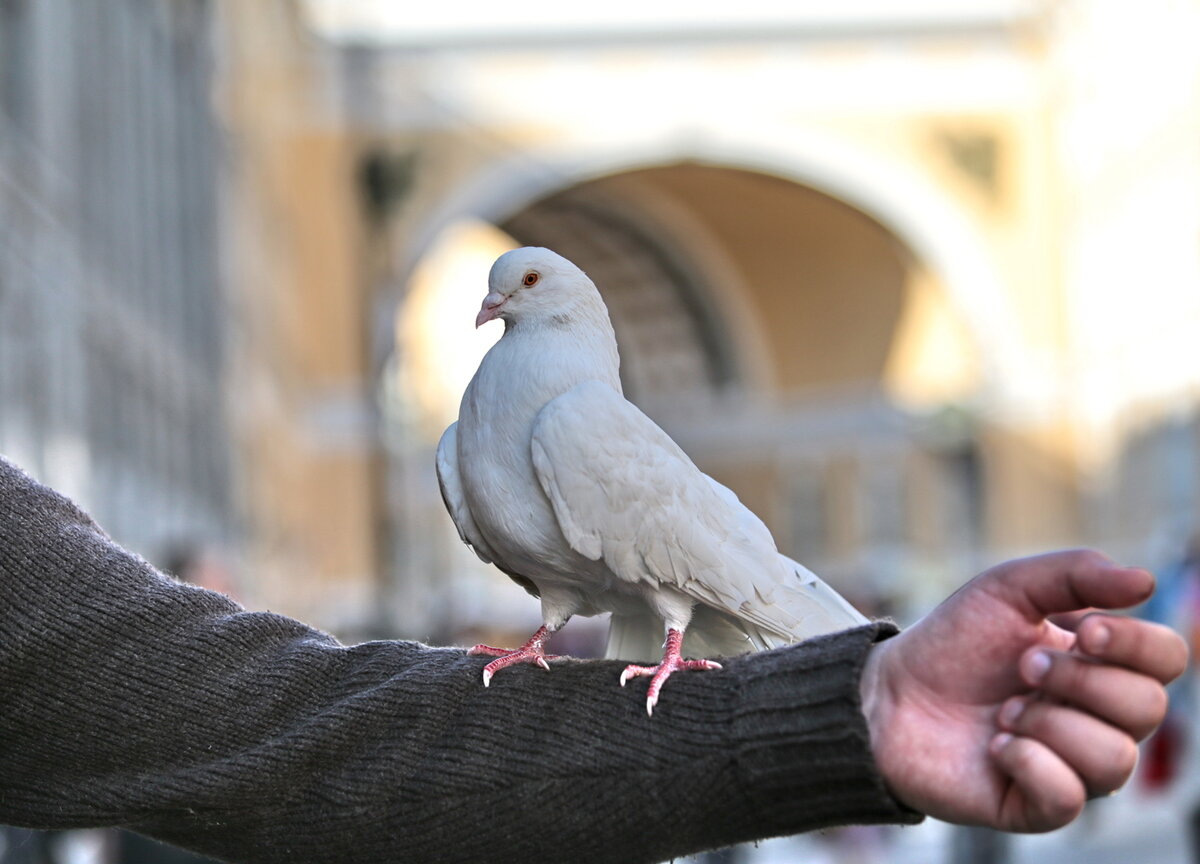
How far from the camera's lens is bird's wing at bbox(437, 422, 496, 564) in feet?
5.32

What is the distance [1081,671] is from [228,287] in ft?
72.2

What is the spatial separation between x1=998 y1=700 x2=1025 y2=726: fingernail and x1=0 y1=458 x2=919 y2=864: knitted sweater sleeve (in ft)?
0.43

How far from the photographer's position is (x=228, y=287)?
22.7 metres

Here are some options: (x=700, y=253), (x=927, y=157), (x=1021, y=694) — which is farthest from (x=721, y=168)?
(x=1021, y=694)

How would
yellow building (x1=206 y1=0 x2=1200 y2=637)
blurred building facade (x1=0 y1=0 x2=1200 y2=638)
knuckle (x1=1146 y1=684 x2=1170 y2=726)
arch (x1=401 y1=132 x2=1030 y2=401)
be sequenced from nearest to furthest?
knuckle (x1=1146 y1=684 x2=1170 y2=726) < blurred building facade (x1=0 y1=0 x2=1200 y2=638) < yellow building (x1=206 y1=0 x2=1200 y2=637) < arch (x1=401 y1=132 x2=1030 y2=401)

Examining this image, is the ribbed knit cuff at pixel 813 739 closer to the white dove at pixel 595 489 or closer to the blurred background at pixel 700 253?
the white dove at pixel 595 489

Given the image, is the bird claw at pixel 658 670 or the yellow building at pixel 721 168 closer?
the bird claw at pixel 658 670

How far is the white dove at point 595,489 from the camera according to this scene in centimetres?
148

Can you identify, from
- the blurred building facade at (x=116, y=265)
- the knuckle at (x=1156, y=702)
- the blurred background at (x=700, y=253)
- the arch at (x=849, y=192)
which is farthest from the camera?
the arch at (x=849, y=192)

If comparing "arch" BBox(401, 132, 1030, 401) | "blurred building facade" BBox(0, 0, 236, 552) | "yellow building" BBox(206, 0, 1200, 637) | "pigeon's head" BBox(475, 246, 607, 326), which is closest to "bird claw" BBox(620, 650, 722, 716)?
"pigeon's head" BBox(475, 246, 607, 326)

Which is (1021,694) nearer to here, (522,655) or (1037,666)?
(1037,666)

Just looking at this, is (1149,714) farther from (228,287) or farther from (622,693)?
(228,287)

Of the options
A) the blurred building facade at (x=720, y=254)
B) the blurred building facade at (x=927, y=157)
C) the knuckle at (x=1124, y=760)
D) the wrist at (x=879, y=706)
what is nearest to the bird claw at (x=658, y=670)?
the wrist at (x=879, y=706)

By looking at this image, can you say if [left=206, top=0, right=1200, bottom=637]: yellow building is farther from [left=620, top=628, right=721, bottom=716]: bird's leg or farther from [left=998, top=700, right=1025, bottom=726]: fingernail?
[left=998, top=700, right=1025, bottom=726]: fingernail
